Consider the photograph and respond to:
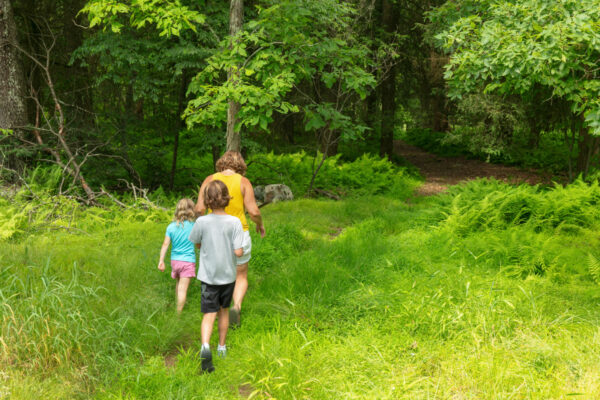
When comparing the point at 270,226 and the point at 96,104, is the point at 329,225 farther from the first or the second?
the point at 96,104

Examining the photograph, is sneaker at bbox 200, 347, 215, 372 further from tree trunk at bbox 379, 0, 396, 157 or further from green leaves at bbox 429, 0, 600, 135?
tree trunk at bbox 379, 0, 396, 157

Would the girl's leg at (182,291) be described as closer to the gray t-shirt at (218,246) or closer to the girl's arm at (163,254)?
the girl's arm at (163,254)

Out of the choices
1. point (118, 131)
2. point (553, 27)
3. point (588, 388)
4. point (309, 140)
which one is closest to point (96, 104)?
point (118, 131)

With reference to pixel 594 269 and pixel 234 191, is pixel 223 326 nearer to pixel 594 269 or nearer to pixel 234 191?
pixel 234 191

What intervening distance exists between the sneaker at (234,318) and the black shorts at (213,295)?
1.50 ft

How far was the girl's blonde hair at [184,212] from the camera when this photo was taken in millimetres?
4906

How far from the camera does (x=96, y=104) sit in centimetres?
1380

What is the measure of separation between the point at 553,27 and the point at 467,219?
3272 mm

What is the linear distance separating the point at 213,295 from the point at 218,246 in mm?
451

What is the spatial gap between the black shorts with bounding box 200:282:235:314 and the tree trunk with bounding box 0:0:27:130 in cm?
767

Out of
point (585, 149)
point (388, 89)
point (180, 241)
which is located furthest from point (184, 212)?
point (388, 89)

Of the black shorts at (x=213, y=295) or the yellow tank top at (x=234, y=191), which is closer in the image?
the black shorts at (x=213, y=295)

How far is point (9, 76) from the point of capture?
30.0 feet

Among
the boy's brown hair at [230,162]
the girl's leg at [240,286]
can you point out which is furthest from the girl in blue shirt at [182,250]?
the boy's brown hair at [230,162]
